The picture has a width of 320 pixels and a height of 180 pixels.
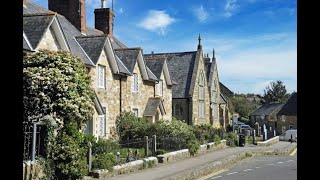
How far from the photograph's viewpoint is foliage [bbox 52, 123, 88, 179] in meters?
12.6

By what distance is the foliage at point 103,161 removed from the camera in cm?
1455

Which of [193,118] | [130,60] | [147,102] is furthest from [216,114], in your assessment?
[130,60]

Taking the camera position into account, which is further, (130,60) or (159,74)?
(159,74)

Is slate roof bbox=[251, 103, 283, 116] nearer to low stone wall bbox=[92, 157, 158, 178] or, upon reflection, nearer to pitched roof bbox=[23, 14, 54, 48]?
low stone wall bbox=[92, 157, 158, 178]

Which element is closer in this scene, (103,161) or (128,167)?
(103,161)

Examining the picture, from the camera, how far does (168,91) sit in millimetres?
37406

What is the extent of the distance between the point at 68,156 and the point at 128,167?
4017 mm

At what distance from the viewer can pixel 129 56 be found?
98.4 ft

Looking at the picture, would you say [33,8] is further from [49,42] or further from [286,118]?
[286,118]

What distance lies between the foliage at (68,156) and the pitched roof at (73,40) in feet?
30.8

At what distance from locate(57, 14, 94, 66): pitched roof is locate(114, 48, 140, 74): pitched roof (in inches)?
146

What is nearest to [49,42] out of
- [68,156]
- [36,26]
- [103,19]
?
[36,26]
